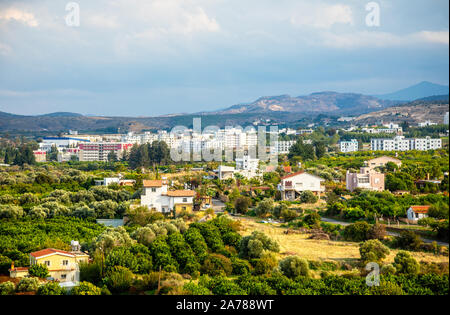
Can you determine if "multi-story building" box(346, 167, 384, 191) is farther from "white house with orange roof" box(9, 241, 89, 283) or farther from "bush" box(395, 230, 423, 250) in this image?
"white house with orange roof" box(9, 241, 89, 283)

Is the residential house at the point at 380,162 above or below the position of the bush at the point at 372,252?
above

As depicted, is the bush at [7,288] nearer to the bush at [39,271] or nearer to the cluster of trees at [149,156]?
the bush at [39,271]

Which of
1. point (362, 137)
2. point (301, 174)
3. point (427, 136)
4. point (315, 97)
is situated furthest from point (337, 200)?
point (315, 97)

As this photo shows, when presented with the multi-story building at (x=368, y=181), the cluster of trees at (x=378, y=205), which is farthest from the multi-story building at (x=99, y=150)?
the cluster of trees at (x=378, y=205)

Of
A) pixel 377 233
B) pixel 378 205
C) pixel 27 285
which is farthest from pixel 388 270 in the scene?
pixel 27 285

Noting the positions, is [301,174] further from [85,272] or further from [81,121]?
[81,121]

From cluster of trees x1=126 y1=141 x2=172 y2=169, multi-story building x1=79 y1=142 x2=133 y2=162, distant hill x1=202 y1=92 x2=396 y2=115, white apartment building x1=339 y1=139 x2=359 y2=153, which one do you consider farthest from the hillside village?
distant hill x1=202 y1=92 x2=396 y2=115

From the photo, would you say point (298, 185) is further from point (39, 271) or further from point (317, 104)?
point (317, 104)
